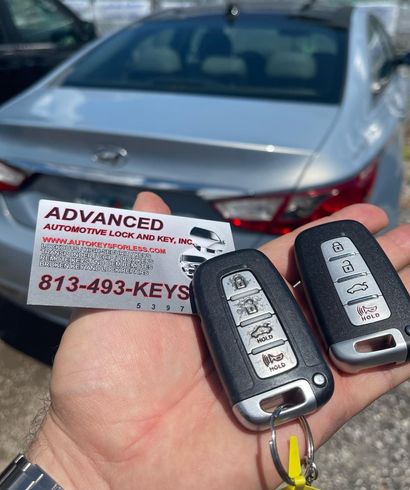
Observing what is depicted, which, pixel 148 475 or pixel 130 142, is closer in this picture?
pixel 148 475

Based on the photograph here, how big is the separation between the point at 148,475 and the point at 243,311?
48 cm

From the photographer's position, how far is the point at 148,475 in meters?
1.33

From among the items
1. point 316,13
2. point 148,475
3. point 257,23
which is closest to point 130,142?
point 148,475

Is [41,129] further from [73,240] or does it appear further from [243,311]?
[243,311]

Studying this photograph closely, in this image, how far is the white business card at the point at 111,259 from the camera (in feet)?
4.70

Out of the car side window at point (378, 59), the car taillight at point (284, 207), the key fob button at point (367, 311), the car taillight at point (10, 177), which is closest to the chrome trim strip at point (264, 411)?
the key fob button at point (367, 311)

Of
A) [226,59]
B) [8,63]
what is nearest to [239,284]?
[226,59]

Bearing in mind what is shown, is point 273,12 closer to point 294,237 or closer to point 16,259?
point 294,237

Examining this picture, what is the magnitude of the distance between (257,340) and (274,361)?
71 millimetres

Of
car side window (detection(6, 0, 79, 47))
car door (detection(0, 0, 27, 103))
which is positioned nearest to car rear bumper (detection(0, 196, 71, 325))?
car door (detection(0, 0, 27, 103))

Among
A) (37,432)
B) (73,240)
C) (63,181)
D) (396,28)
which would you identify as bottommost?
(396,28)

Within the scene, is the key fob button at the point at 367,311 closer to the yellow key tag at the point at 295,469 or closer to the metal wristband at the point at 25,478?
the yellow key tag at the point at 295,469

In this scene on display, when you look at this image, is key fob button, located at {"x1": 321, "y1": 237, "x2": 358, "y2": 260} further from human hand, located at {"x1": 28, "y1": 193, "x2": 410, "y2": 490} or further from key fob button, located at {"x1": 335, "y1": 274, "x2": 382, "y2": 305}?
human hand, located at {"x1": 28, "y1": 193, "x2": 410, "y2": 490}

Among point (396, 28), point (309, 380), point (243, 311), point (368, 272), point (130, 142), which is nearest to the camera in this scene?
point (309, 380)
